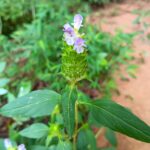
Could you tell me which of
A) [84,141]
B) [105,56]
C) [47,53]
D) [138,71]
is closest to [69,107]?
[84,141]

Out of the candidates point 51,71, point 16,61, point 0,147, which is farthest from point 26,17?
point 0,147

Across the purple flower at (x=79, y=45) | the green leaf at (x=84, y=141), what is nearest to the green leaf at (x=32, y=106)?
the purple flower at (x=79, y=45)

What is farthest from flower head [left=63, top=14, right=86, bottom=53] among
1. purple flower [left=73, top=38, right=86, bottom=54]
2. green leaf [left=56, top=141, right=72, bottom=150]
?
green leaf [left=56, top=141, right=72, bottom=150]

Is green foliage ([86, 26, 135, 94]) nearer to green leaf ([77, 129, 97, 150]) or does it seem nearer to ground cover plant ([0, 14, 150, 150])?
green leaf ([77, 129, 97, 150])

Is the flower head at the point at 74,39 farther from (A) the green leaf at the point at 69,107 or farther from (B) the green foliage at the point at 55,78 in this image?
(A) the green leaf at the point at 69,107

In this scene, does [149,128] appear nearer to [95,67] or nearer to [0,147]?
[0,147]

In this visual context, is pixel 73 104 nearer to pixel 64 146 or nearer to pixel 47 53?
pixel 64 146
